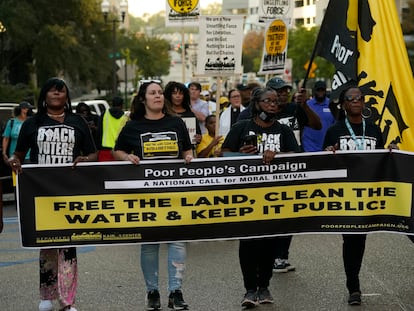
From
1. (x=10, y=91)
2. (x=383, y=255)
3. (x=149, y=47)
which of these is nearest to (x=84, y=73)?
(x=10, y=91)

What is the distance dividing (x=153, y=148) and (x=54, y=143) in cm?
76

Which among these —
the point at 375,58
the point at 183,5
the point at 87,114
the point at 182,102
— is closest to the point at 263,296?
the point at 375,58

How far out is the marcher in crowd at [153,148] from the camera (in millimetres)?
7117

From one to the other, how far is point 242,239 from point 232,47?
19.6ft

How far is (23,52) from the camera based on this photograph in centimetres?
4753

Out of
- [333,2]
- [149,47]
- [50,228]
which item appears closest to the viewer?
[50,228]

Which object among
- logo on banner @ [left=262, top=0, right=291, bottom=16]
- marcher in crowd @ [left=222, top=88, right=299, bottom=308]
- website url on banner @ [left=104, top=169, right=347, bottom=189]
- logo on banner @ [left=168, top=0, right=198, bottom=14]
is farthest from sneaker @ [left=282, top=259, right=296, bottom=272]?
logo on banner @ [left=168, top=0, right=198, bottom=14]

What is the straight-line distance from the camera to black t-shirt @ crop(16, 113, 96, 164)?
7.04m

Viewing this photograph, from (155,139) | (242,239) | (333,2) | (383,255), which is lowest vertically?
(383,255)

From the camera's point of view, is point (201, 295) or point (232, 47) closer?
point (201, 295)

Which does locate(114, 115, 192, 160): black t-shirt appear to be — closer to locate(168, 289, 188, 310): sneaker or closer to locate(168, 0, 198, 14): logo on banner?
locate(168, 289, 188, 310): sneaker

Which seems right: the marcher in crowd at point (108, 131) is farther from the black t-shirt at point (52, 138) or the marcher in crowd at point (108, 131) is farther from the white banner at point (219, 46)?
the black t-shirt at point (52, 138)

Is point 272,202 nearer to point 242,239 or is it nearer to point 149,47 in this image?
point 242,239

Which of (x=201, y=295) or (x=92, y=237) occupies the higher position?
(x=92, y=237)
